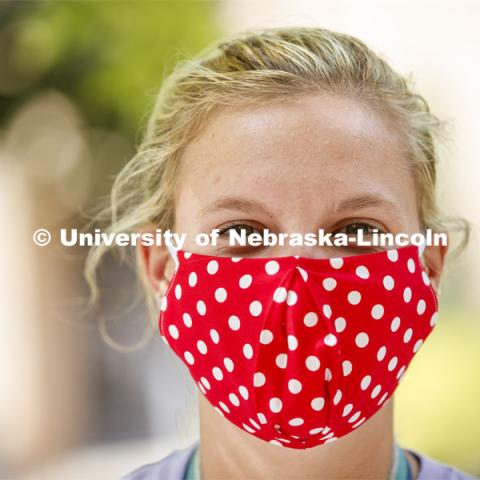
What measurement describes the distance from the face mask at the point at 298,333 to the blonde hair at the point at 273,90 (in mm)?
149

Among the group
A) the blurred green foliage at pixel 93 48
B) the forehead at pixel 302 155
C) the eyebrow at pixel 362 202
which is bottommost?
the eyebrow at pixel 362 202

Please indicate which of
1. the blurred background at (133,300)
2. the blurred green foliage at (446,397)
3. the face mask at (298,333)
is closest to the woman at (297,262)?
the face mask at (298,333)

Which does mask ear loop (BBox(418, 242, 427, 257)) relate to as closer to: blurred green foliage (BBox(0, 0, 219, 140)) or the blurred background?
the blurred background

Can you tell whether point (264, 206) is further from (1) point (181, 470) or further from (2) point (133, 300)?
(2) point (133, 300)

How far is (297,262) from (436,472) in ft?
1.31

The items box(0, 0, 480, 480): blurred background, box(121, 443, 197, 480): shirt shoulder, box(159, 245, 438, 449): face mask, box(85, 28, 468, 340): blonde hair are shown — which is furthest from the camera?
box(0, 0, 480, 480): blurred background

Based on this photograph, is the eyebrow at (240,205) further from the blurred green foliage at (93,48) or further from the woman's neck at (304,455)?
the blurred green foliage at (93,48)

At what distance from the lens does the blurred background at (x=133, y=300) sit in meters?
1.38

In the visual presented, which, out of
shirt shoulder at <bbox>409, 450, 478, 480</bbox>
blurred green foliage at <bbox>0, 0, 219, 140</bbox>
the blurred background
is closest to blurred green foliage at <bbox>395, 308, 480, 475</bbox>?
the blurred background

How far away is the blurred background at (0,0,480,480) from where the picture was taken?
1.38m

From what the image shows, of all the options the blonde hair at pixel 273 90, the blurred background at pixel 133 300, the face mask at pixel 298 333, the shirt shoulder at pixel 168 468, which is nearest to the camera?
the face mask at pixel 298 333

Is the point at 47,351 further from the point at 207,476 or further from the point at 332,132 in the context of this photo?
the point at 332,132

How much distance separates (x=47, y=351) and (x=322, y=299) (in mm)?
789

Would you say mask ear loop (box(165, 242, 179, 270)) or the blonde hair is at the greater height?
the blonde hair
